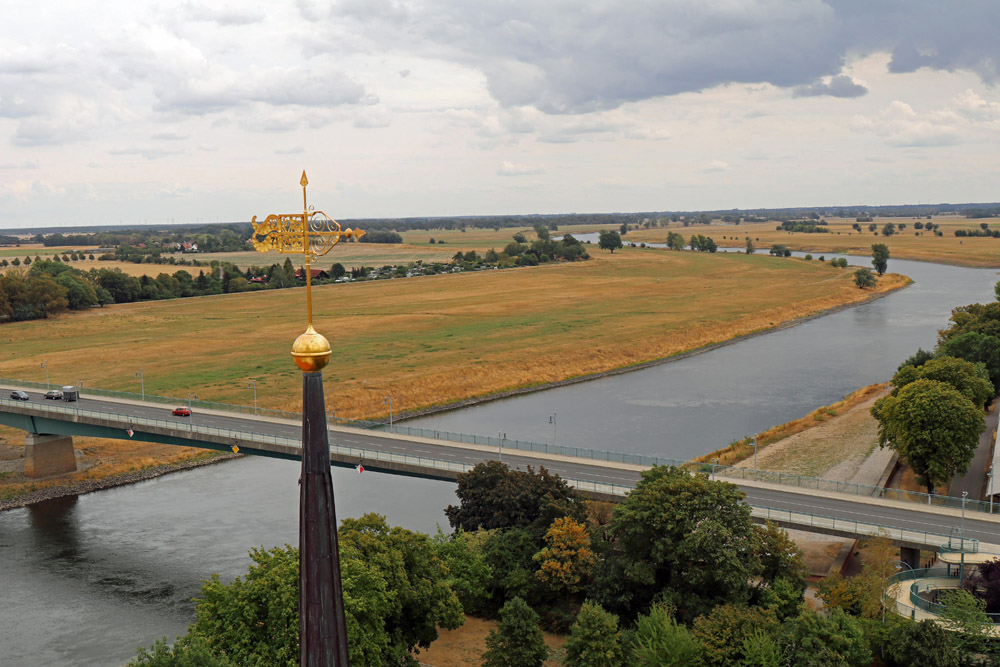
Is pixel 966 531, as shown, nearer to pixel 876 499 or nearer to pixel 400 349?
pixel 876 499


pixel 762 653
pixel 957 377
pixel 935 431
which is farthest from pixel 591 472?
pixel 957 377

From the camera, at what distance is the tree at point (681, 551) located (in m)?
44.2

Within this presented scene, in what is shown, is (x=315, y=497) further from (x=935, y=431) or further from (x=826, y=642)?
(x=935, y=431)

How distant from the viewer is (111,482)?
79.6 meters

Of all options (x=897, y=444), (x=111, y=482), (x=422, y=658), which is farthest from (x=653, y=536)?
(x=111, y=482)

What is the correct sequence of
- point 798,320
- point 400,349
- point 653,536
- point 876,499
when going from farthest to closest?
point 798,320 < point 400,349 < point 876,499 < point 653,536

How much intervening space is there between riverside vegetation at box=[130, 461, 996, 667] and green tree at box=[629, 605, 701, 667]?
69 mm

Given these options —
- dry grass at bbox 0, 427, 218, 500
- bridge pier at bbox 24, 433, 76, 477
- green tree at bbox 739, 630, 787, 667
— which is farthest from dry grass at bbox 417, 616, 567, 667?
bridge pier at bbox 24, 433, 76, 477

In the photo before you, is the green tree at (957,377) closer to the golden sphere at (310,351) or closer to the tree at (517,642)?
the tree at (517,642)

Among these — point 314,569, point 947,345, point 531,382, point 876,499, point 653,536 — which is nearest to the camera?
point 314,569

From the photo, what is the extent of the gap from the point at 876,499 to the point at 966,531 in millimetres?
6405

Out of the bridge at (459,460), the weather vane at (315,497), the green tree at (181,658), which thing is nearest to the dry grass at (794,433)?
the bridge at (459,460)

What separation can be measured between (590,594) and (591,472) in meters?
15.6

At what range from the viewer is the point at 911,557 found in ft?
165
